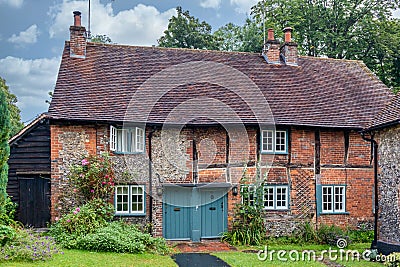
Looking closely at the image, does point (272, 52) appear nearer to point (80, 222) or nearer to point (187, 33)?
point (80, 222)

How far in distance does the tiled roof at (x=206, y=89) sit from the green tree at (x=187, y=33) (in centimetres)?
1248

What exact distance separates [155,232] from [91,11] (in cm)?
1194

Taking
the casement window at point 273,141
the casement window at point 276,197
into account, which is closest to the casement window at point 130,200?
the casement window at point 276,197

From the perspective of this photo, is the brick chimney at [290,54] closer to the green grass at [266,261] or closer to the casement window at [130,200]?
the green grass at [266,261]

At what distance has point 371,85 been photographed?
20.2 meters

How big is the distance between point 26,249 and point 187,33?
81.8 feet

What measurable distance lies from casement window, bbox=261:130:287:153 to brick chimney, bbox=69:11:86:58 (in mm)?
8857

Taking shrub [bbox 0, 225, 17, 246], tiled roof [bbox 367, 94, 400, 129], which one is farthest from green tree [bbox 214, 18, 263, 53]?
shrub [bbox 0, 225, 17, 246]

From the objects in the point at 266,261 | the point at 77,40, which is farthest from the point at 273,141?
the point at 77,40

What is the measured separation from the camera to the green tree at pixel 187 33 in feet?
109

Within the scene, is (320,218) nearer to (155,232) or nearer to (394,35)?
(155,232)

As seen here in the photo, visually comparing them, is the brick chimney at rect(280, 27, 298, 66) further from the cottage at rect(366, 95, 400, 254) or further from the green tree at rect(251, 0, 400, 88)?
the cottage at rect(366, 95, 400, 254)

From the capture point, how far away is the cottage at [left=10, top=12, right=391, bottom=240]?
1591 centimetres

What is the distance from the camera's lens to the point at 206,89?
60.0 feet
